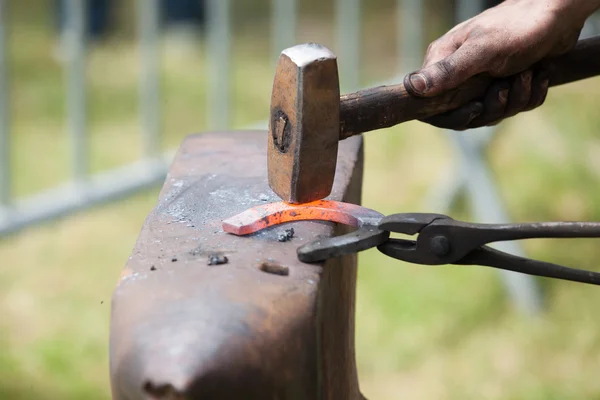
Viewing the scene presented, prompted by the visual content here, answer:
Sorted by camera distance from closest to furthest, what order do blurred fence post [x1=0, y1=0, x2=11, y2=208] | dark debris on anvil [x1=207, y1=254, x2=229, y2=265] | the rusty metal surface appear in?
the rusty metal surface < dark debris on anvil [x1=207, y1=254, x2=229, y2=265] < blurred fence post [x1=0, y1=0, x2=11, y2=208]

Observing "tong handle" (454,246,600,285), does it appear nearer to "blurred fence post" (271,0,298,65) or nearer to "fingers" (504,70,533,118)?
"fingers" (504,70,533,118)

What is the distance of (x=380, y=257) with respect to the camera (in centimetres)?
398

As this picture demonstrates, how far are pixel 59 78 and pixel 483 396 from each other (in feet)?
13.1

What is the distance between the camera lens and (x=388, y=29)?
7293 millimetres

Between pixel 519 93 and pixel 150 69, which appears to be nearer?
pixel 519 93

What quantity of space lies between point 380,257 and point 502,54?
2.41 metres

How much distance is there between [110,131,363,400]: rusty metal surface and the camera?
1131 mm

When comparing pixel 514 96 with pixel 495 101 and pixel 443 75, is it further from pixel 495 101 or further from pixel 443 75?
pixel 443 75

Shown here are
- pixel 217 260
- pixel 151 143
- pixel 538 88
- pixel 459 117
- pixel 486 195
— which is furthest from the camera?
pixel 486 195

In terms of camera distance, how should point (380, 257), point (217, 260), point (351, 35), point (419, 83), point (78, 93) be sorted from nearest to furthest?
point (217, 260) → point (419, 83) → point (78, 93) → point (380, 257) → point (351, 35)

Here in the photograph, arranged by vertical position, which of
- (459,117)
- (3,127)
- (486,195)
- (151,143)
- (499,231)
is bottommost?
(486,195)

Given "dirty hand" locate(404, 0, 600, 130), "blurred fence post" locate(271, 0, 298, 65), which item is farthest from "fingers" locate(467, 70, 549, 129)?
"blurred fence post" locate(271, 0, 298, 65)

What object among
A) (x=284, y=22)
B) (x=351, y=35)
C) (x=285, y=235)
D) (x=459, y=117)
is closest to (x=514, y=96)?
(x=459, y=117)

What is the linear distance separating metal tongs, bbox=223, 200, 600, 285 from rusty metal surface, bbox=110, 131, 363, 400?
2 cm
